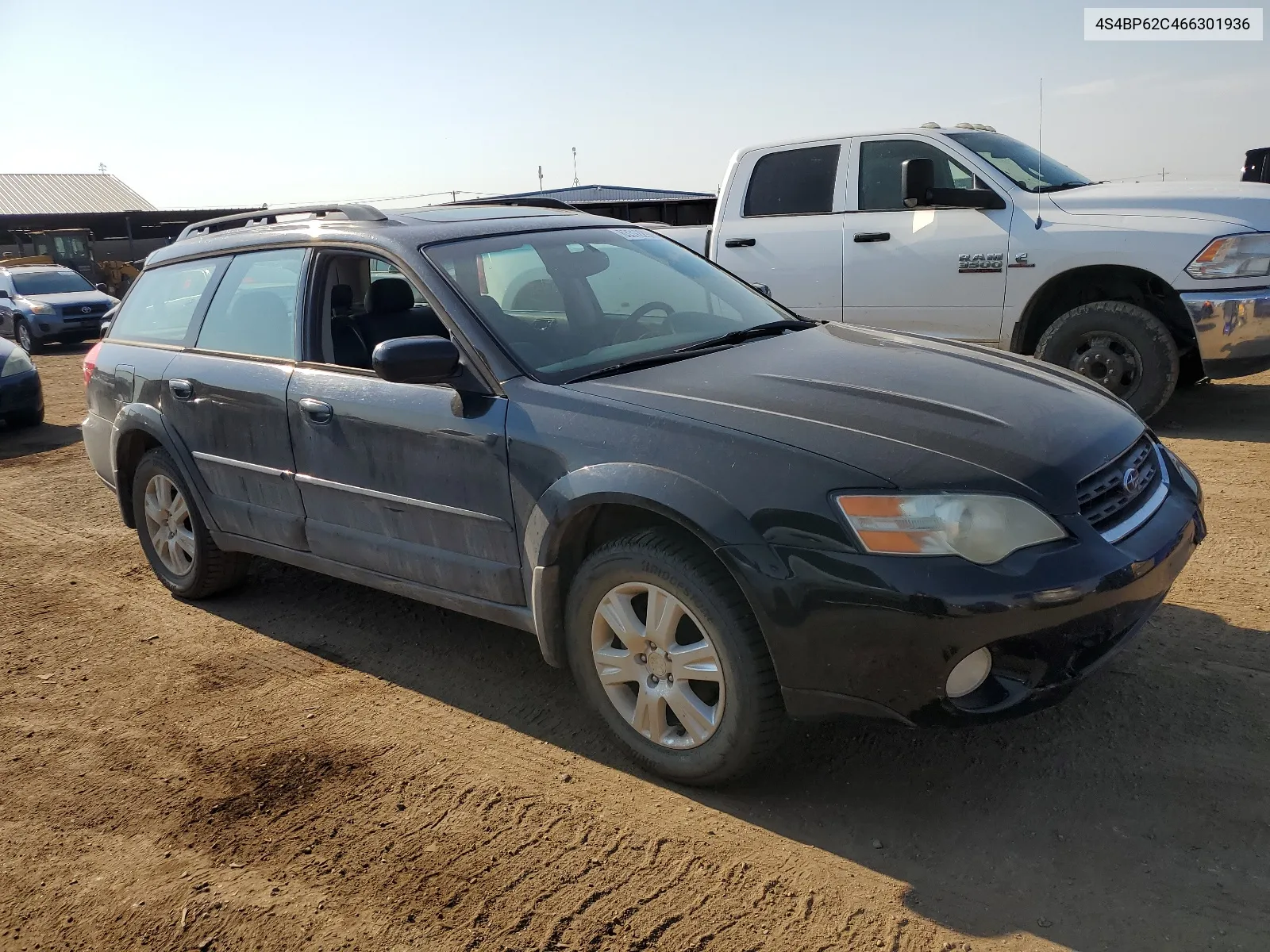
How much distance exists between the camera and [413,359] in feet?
11.0

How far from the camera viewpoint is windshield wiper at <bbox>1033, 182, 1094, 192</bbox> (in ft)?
24.0

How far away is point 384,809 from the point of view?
3162 millimetres

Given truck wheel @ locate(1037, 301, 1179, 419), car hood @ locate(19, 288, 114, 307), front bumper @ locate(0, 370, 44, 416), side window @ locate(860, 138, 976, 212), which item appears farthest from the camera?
car hood @ locate(19, 288, 114, 307)

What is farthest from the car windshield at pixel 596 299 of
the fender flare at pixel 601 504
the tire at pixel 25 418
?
the tire at pixel 25 418

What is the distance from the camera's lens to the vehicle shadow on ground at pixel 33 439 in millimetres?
9570

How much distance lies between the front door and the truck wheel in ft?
15.5

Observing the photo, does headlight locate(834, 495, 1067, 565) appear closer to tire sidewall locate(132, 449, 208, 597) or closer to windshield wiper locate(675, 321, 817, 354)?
windshield wiper locate(675, 321, 817, 354)

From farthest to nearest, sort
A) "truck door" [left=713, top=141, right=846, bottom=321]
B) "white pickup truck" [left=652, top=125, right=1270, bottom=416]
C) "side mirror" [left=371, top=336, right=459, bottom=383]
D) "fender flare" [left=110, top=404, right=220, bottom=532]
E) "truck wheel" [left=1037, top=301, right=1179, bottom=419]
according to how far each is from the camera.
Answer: "truck door" [left=713, top=141, right=846, bottom=321]
"truck wheel" [left=1037, top=301, right=1179, bottom=419]
"white pickup truck" [left=652, top=125, right=1270, bottom=416]
"fender flare" [left=110, top=404, right=220, bottom=532]
"side mirror" [left=371, top=336, right=459, bottom=383]

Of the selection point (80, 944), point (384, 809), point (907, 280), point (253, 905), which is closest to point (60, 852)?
Answer: point (80, 944)

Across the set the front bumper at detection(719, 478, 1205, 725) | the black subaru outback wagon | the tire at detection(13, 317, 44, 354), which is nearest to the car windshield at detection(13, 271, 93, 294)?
the tire at detection(13, 317, 44, 354)

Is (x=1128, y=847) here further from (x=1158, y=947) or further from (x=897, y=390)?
(x=897, y=390)

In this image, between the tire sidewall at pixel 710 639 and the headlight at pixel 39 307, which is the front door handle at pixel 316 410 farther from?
the headlight at pixel 39 307

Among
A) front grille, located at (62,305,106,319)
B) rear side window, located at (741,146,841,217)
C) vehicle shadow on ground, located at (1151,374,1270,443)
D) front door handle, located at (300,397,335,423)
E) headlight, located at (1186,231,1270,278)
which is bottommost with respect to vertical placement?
vehicle shadow on ground, located at (1151,374,1270,443)

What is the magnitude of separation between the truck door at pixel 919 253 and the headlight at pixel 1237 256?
4.18 feet
